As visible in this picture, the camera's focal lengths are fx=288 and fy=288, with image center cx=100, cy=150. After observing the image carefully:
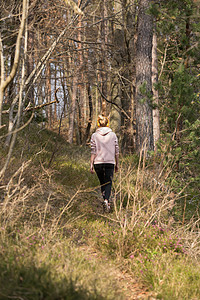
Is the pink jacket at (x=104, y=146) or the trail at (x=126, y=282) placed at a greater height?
the pink jacket at (x=104, y=146)

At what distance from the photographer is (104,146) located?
6.21 metres

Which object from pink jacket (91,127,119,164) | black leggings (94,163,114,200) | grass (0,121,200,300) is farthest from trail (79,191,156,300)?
pink jacket (91,127,119,164)

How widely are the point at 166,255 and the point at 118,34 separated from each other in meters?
15.4

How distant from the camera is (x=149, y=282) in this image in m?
3.66

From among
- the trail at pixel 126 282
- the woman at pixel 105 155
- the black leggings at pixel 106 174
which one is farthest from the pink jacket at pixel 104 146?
the trail at pixel 126 282

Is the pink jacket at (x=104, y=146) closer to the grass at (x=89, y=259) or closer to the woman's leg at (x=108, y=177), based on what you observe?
the woman's leg at (x=108, y=177)

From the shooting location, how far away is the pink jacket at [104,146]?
6.20 metres

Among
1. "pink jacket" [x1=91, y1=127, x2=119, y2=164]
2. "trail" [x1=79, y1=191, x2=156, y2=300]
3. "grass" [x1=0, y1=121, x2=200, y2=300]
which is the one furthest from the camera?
"pink jacket" [x1=91, y1=127, x2=119, y2=164]

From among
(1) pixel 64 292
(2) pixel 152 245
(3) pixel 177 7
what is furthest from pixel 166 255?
(3) pixel 177 7

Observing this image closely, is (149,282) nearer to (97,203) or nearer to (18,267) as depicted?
(18,267)

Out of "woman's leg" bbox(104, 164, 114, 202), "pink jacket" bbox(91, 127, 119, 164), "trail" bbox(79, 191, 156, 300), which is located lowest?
"trail" bbox(79, 191, 156, 300)

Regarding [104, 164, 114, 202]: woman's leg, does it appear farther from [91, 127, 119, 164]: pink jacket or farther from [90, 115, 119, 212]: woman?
[91, 127, 119, 164]: pink jacket

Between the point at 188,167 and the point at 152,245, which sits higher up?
the point at 188,167

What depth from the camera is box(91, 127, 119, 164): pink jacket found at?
6203 millimetres
